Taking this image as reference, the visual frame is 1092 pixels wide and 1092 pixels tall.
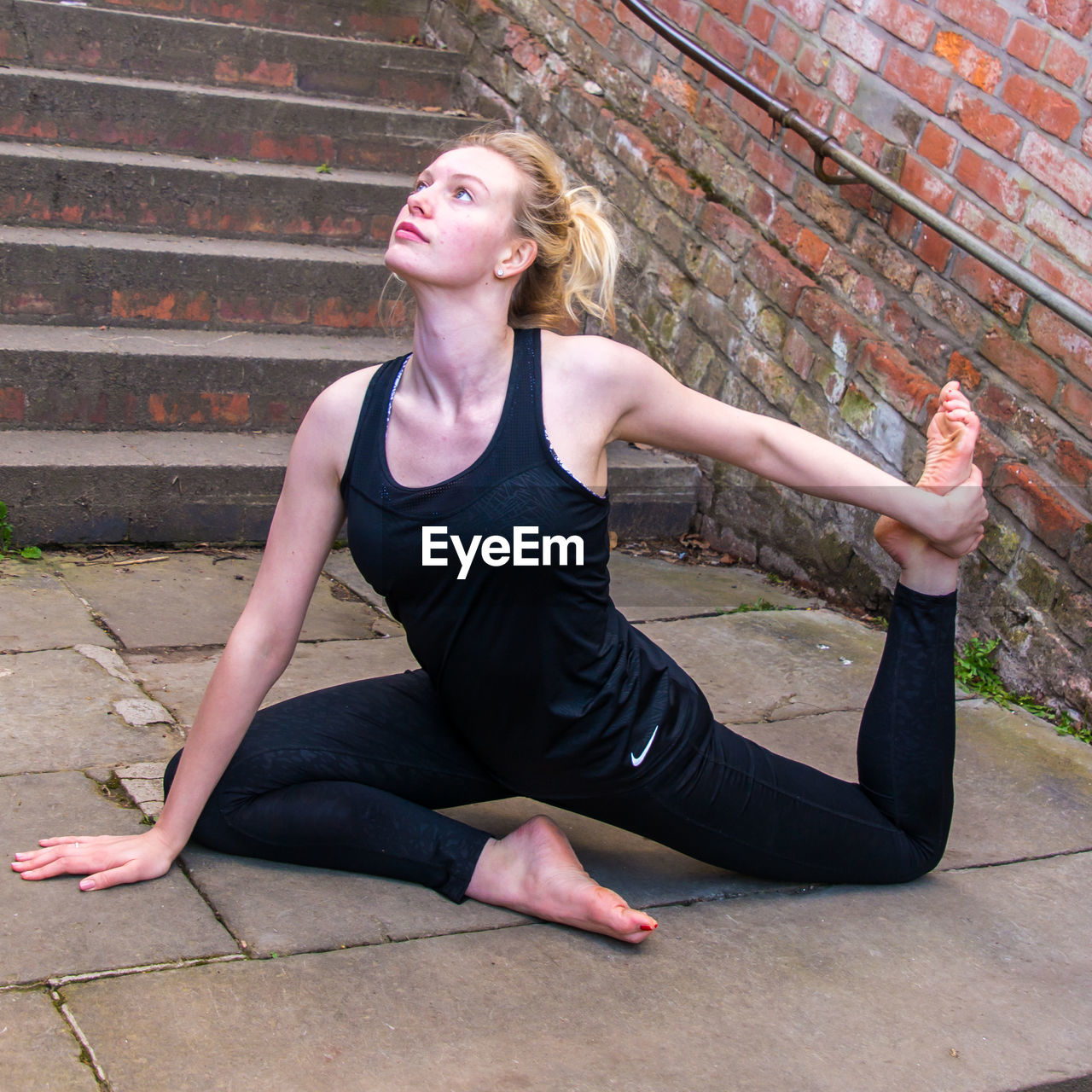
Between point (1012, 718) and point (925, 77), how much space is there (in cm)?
169

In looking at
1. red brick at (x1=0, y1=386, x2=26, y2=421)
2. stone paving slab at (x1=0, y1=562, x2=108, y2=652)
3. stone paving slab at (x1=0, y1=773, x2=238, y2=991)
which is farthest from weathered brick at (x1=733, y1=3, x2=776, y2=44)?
stone paving slab at (x1=0, y1=773, x2=238, y2=991)

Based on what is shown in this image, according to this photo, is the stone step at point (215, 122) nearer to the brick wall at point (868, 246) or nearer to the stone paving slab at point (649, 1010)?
the brick wall at point (868, 246)

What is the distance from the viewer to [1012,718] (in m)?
3.08

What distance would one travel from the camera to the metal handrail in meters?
2.94

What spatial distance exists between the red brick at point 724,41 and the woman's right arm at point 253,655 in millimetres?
2513

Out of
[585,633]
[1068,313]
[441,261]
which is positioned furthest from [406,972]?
[1068,313]

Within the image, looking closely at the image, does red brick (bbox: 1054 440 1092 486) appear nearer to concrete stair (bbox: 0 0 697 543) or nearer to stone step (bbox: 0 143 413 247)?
concrete stair (bbox: 0 0 697 543)

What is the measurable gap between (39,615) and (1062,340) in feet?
8.32

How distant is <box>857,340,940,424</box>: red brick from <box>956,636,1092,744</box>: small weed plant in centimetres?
63

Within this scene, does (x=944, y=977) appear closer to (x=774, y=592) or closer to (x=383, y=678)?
(x=383, y=678)

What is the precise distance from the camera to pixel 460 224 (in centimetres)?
199

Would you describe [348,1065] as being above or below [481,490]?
below

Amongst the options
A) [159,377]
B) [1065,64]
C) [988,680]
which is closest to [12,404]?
[159,377]

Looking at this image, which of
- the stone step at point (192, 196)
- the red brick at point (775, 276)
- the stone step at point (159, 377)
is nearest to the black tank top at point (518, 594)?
the red brick at point (775, 276)
